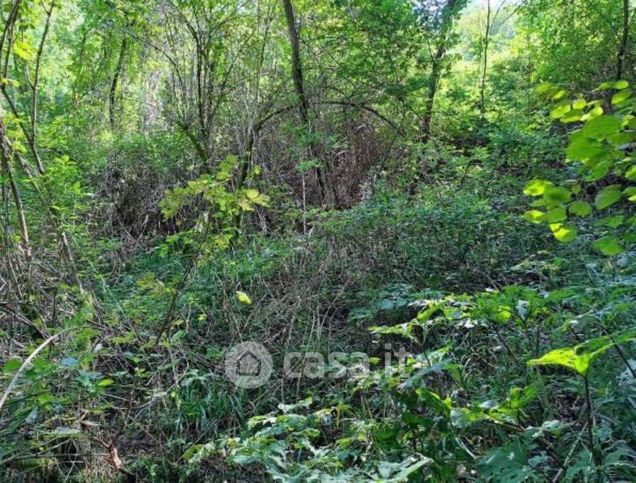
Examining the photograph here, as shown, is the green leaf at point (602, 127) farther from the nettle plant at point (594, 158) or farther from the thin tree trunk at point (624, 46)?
the thin tree trunk at point (624, 46)

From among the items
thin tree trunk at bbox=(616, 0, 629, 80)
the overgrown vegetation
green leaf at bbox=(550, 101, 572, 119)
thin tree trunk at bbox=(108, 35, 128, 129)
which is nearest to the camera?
green leaf at bbox=(550, 101, 572, 119)

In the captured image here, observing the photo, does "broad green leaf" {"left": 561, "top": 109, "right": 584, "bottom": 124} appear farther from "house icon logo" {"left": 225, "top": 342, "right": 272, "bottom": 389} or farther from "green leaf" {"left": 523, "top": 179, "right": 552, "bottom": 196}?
"house icon logo" {"left": 225, "top": 342, "right": 272, "bottom": 389}

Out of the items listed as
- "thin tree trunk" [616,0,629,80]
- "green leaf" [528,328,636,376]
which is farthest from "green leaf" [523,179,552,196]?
"thin tree trunk" [616,0,629,80]

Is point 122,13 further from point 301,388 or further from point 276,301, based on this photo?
point 301,388

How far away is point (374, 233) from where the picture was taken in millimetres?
3449

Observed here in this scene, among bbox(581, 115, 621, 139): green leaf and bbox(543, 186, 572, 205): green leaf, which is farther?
bbox(543, 186, 572, 205): green leaf

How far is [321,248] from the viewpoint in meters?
3.68

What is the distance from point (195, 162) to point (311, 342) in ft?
9.85

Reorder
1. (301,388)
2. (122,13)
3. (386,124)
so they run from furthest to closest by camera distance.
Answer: (386,124)
(122,13)
(301,388)

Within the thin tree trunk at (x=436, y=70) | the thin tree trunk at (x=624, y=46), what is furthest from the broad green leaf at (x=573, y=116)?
the thin tree trunk at (x=624, y=46)

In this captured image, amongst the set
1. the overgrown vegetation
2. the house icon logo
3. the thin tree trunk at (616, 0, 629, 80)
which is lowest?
the house icon logo

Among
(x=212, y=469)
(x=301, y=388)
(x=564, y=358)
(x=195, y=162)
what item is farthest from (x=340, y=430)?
(x=195, y=162)

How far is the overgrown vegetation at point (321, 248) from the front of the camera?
1.49 meters

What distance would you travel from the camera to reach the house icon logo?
8.91ft
